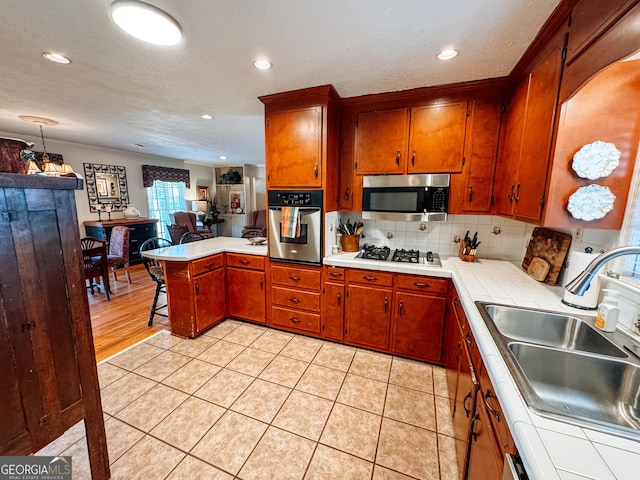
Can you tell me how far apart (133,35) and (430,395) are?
299cm

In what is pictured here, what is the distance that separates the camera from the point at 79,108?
267 cm

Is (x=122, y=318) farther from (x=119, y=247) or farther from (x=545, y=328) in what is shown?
(x=545, y=328)

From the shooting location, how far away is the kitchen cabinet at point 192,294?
2482mm

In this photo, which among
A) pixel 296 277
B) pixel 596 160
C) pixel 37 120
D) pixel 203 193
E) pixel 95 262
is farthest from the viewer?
pixel 203 193

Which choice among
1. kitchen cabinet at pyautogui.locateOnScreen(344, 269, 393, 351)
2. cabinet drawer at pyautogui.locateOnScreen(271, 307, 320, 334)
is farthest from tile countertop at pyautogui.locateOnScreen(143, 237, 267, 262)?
kitchen cabinet at pyautogui.locateOnScreen(344, 269, 393, 351)

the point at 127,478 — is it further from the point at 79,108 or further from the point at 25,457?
the point at 79,108

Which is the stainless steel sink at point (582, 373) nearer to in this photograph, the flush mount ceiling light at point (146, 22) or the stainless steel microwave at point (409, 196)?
the stainless steel microwave at point (409, 196)

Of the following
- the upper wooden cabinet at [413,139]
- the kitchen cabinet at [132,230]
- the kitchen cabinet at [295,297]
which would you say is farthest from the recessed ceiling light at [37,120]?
the upper wooden cabinet at [413,139]

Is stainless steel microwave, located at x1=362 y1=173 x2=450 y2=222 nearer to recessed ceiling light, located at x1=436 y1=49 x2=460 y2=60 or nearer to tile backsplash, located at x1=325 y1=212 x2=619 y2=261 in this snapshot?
tile backsplash, located at x1=325 y1=212 x2=619 y2=261

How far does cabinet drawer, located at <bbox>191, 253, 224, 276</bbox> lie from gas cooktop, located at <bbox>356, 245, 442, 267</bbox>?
1.51m

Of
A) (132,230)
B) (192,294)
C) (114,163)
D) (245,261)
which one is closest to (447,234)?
Answer: (245,261)

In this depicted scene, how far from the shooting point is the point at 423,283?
2.09 metres

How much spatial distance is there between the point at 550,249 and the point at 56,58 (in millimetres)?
3625

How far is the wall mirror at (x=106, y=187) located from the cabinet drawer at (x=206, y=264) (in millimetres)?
3935
